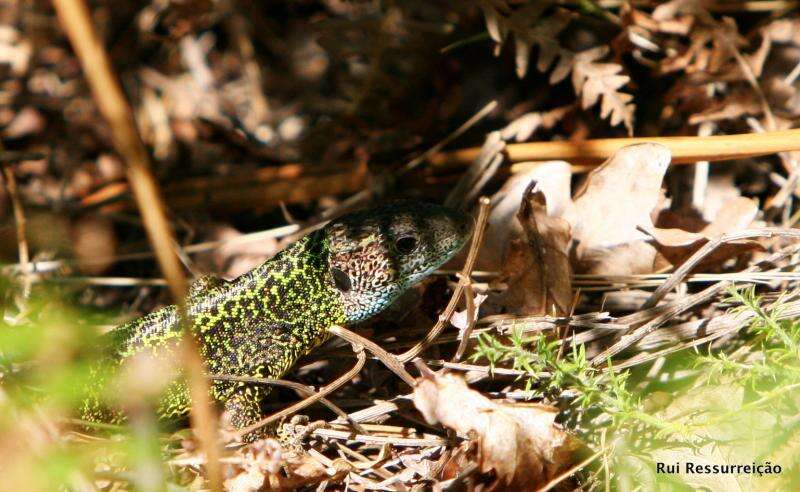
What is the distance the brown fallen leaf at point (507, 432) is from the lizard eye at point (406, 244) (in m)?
0.75

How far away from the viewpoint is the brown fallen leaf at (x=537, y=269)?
3.36 meters

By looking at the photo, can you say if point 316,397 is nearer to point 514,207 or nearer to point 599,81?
point 514,207

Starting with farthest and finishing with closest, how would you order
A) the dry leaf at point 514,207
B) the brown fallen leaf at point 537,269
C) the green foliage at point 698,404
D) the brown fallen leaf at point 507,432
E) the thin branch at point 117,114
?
the dry leaf at point 514,207, the brown fallen leaf at point 537,269, the brown fallen leaf at point 507,432, the green foliage at point 698,404, the thin branch at point 117,114

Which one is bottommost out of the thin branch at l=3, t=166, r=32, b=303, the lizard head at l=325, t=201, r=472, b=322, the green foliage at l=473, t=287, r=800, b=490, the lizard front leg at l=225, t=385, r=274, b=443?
the green foliage at l=473, t=287, r=800, b=490

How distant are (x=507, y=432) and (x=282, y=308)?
1327 millimetres

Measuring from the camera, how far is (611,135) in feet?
14.6

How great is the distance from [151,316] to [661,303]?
2.58 metres

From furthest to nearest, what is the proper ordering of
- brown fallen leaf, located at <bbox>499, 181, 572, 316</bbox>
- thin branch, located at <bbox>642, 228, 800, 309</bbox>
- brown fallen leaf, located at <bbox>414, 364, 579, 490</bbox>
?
brown fallen leaf, located at <bbox>499, 181, 572, 316</bbox>
thin branch, located at <bbox>642, 228, 800, 309</bbox>
brown fallen leaf, located at <bbox>414, 364, 579, 490</bbox>

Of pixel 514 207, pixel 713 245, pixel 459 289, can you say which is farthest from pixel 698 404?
pixel 514 207

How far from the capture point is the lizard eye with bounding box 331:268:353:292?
11.6 feet

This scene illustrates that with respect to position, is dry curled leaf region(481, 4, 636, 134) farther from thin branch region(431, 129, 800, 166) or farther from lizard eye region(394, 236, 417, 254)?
lizard eye region(394, 236, 417, 254)

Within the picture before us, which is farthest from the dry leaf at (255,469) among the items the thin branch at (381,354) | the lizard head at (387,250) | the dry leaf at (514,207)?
the dry leaf at (514,207)

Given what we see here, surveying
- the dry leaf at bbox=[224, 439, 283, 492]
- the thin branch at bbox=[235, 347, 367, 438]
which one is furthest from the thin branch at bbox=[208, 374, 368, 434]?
the dry leaf at bbox=[224, 439, 283, 492]

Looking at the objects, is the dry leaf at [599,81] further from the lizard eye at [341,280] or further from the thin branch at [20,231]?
the thin branch at [20,231]
